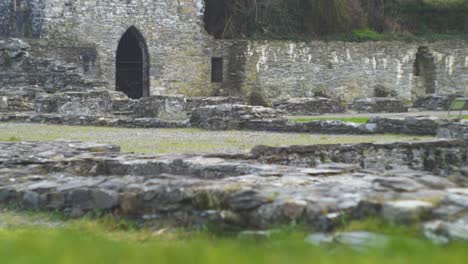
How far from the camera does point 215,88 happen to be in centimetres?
3186

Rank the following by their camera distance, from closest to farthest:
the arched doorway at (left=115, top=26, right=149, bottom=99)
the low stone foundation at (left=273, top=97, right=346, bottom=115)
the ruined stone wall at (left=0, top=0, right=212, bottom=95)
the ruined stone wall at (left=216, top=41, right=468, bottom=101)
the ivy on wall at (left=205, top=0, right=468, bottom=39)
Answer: the low stone foundation at (left=273, top=97, right=346, bottom=115) → the ruined stone wall at (left=0, top=0, right=212, bottom=95) → the arched doorway at (left=115, top=26, right=149, bottom=99) → the ruined stone wall at (left=216, top=41, right=468, bottom=101) → the ivy on wall at (left=205, top=0, right=468, bottom=39)

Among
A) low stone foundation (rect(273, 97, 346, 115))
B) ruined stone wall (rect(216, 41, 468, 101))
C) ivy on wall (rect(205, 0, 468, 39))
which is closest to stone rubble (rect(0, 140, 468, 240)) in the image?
low stone foundation (rect(273, 97, 346, 115))

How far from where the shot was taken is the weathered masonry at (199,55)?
2850 cm

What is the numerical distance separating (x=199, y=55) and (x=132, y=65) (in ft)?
8.89

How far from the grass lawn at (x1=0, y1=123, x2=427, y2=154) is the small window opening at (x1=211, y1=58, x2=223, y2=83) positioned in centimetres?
1455

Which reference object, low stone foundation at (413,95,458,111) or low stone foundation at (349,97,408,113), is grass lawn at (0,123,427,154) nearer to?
low stone foundation at (349,97,408,113)

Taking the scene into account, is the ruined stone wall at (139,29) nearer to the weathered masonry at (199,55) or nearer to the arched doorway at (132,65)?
the weathered masonry at (199,55)

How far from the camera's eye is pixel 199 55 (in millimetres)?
31547

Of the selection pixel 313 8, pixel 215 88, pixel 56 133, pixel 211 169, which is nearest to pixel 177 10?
pixel 215 88

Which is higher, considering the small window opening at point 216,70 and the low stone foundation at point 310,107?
the small window opening at point 216,70

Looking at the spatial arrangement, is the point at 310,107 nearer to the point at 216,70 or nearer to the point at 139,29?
the point at 216,70

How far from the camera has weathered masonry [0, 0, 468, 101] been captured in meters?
28.5

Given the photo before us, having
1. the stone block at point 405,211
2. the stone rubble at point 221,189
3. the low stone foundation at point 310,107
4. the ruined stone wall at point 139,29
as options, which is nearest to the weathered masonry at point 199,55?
the ruined stone wall at point 139,29

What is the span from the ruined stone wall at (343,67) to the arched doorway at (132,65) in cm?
322
